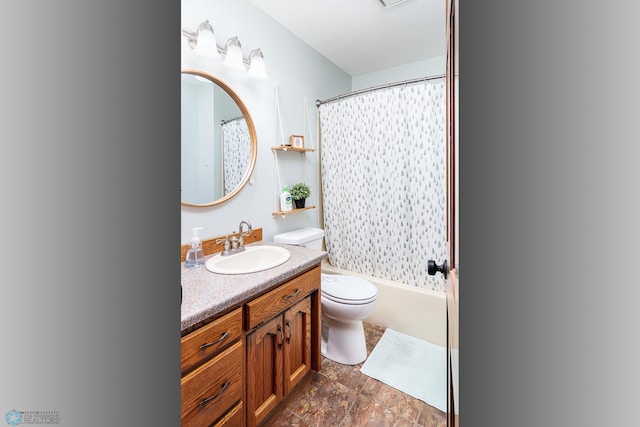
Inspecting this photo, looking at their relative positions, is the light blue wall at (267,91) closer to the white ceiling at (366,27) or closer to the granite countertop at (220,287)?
the white ceiling at (366,27)

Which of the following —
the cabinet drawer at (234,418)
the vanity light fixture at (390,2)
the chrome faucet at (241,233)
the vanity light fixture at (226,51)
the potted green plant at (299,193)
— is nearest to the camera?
the cabinet drawer at (234,418)

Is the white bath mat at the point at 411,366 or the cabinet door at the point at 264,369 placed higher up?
the cabinet door at the point at 264,369

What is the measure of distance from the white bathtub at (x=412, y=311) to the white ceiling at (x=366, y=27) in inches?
80.5

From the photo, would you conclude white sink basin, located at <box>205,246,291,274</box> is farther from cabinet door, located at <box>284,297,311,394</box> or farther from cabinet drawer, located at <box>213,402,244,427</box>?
cabinet drawer, located at <box>213,402,244,427</box>

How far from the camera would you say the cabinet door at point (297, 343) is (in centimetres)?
137

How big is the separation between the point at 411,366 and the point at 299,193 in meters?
1.46

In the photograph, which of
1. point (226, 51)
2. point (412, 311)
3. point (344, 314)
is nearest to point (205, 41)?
point (226, 51)

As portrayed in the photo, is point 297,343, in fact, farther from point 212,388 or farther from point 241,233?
point 241,233

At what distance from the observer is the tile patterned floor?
1.34m

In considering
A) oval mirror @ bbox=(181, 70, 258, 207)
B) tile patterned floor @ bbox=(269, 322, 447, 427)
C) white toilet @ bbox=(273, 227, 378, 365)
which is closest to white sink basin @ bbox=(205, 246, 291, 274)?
white toilet @ bbox=(273, 227, 378, 365)

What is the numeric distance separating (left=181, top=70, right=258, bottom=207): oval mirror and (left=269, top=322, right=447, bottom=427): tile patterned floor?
1.26 m
